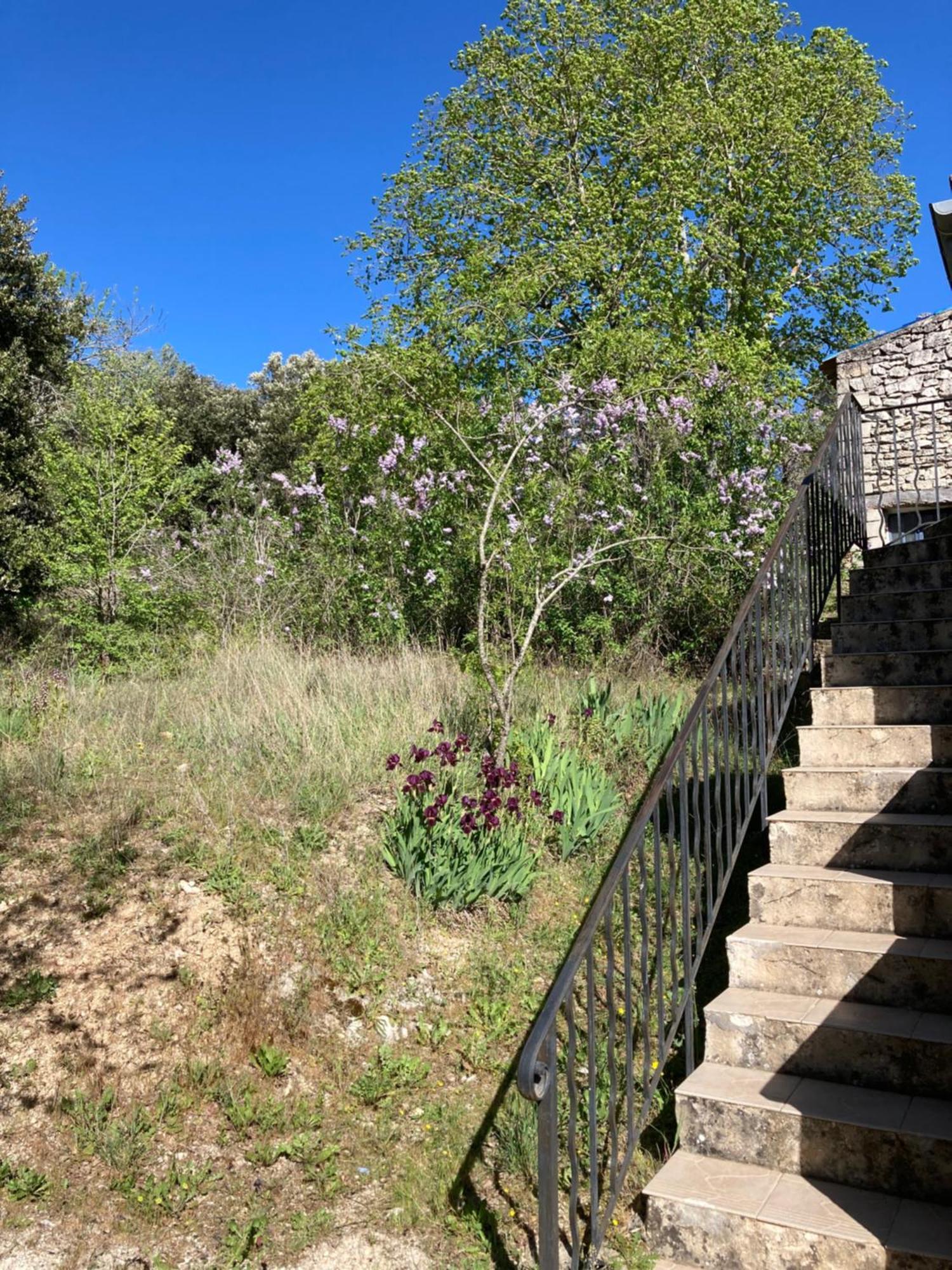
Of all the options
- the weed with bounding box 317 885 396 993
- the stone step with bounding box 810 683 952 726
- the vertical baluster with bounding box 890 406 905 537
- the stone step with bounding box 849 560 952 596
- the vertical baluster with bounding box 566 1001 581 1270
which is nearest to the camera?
the vertical baluster with bounding box 566 1001 581 1270

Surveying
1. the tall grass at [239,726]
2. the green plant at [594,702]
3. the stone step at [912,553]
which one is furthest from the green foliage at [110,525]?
the stone step at [912,553]

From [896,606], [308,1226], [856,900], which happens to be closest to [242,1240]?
[308,1226]

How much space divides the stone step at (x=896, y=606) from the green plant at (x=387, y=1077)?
311 cm

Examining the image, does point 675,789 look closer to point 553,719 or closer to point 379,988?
point 553,719

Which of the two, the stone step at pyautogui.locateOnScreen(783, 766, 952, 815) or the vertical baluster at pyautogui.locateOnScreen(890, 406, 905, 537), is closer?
the stone step at pyautogui.locateOnScreen(783, 766, 952, 815)

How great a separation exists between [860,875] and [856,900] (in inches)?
5.2

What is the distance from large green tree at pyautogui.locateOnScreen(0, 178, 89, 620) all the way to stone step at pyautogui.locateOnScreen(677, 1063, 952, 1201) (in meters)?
9.49

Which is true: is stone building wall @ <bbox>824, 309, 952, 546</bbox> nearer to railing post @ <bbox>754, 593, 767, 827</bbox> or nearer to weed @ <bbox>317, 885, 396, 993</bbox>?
railing post @ <bbox>754, 593, 767, 827</bbox>

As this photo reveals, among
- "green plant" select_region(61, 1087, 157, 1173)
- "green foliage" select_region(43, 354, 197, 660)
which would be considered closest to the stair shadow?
"green plant" select_region(61, 1087, 157, 1173)

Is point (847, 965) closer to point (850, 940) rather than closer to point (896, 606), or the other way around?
point (850, 940)

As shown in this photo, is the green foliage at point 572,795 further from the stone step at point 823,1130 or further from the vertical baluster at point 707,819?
the stone step at point 823,1130

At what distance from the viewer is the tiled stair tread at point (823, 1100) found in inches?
114

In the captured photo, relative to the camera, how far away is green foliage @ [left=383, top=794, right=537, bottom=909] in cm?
497

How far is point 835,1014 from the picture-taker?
10.9ft
